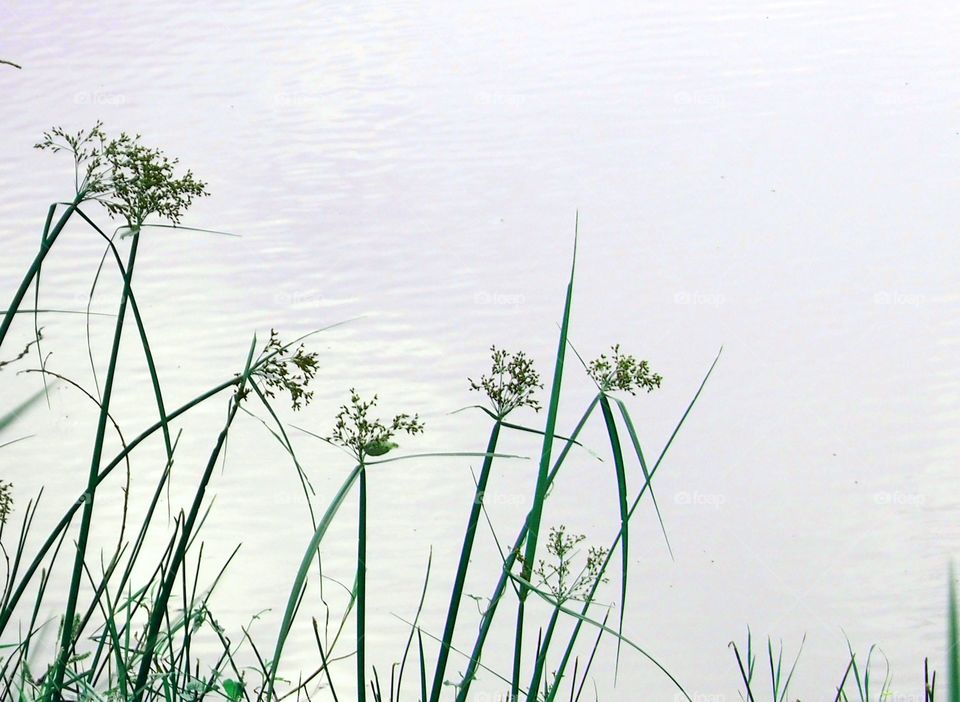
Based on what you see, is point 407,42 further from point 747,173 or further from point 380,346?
point 380,346

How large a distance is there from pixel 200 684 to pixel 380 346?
993 mm

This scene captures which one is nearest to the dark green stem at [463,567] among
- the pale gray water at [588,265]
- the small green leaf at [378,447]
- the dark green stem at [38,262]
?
the small green leaf at [378,447]

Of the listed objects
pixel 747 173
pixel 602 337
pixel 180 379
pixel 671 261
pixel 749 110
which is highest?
pixel 749 110

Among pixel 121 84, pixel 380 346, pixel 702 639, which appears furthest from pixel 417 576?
pixel 121 84

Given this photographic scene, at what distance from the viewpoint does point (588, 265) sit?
175cm

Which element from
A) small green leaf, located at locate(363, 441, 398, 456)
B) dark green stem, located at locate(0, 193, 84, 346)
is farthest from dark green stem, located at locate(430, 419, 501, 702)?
dark green stem, located at locate(0, 193, 84, 346)

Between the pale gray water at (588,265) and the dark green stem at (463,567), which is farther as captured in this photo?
the pale gray water at (588,265)

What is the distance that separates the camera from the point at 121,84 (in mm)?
2275

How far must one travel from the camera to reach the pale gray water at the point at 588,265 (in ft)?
3.92

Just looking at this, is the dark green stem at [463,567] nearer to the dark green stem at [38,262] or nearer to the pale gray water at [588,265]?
the dark green stem at [38,262]

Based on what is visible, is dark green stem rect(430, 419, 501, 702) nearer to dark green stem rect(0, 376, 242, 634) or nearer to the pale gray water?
dark green stem rect(0, 376, 242, 634)

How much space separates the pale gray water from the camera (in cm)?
119

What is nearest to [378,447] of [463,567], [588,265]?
[463,567]

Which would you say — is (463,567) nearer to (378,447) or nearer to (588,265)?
(378,447)
